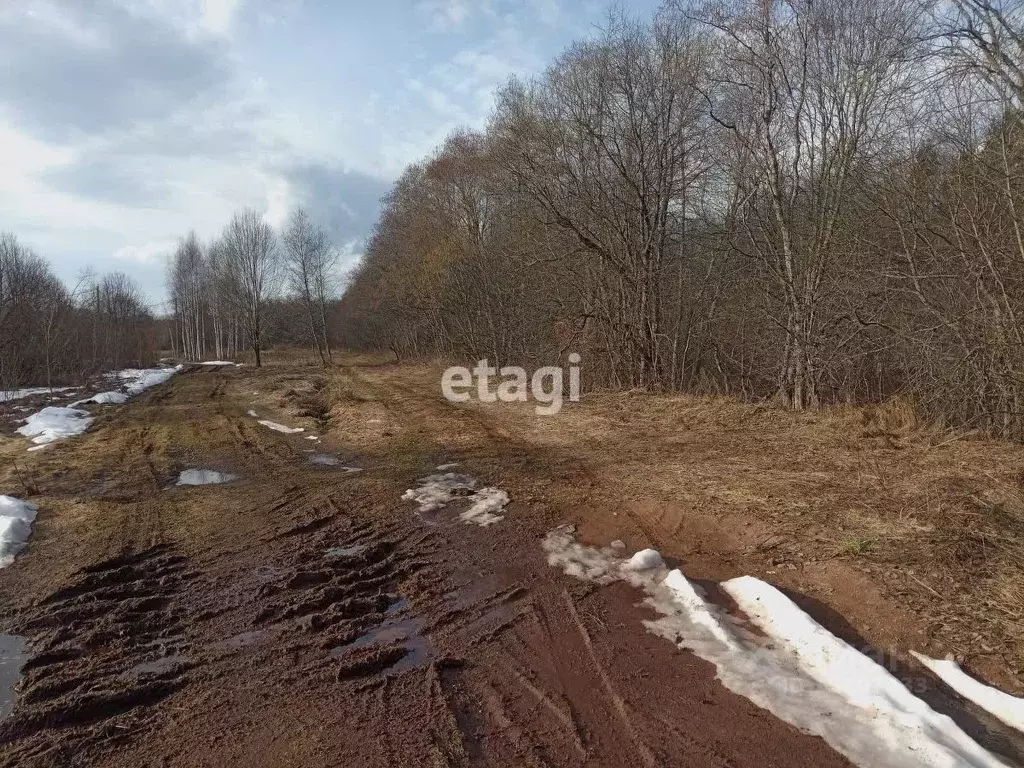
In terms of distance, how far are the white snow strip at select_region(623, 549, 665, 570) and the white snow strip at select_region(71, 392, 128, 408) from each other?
16.7 metres

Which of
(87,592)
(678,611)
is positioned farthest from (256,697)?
(678,611)

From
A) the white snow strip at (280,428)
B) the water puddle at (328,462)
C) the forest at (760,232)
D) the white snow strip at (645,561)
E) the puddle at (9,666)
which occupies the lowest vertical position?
the puddle at (9,666)

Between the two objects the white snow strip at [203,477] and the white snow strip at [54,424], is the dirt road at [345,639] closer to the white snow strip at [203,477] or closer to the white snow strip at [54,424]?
the white snow strip at [203,477]

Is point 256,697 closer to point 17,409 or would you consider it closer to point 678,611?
point 678,611

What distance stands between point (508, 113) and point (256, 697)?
17.1 metres

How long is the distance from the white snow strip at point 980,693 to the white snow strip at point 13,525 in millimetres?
6873

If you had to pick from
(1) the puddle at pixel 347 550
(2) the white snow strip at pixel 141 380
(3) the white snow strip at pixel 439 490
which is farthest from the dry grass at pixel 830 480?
(2) the white snow strip at pixel 141 380

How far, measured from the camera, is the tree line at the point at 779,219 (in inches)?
301

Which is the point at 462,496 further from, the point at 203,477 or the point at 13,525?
the point at 13,525

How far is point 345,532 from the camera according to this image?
6.03m

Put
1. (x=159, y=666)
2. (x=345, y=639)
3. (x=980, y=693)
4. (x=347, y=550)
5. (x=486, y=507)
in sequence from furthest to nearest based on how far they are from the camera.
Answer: (x=486, y=507), (x=347, y=550), (x=345, y=639), (x=159, y=666), (x=980, y=693)

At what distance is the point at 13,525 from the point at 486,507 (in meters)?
4.56

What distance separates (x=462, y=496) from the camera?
7125mm

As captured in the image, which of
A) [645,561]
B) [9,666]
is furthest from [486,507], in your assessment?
[9,666]
